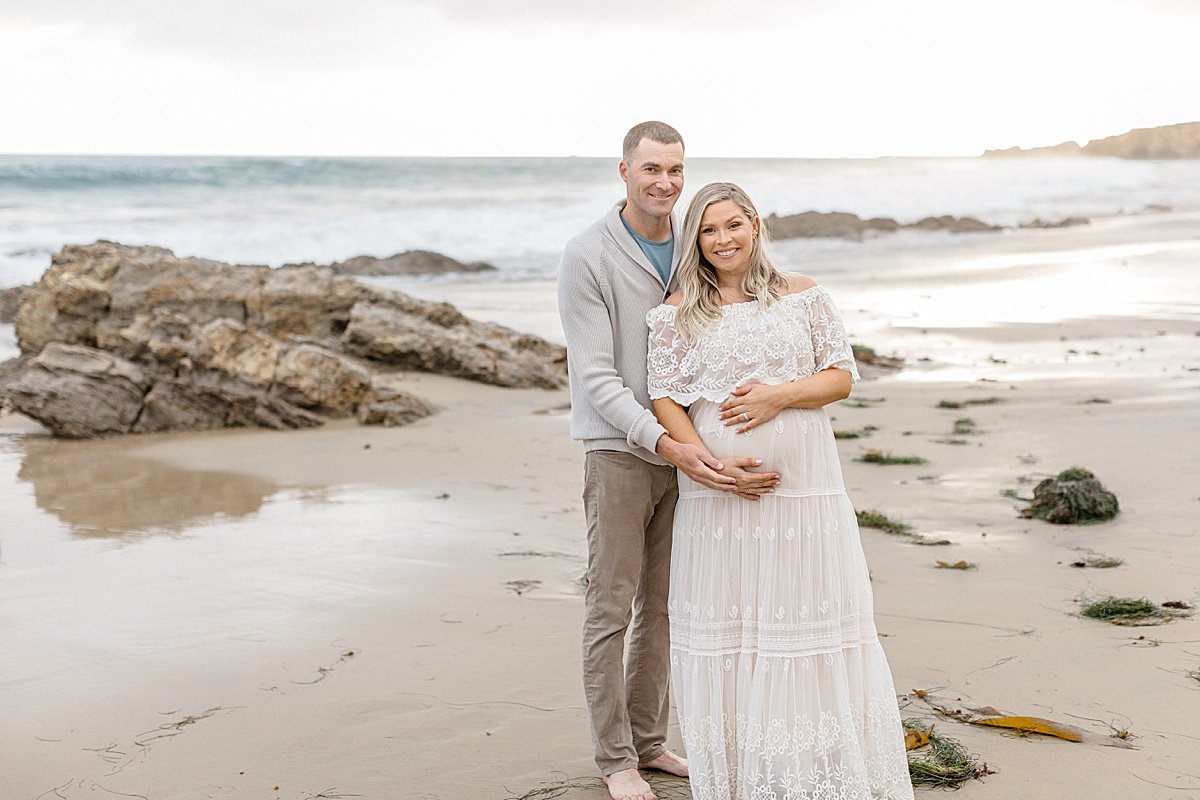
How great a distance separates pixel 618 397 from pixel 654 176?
28.0 inches

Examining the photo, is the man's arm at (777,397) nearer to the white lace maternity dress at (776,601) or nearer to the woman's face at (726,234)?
the white lace maternity dress at (776,601)

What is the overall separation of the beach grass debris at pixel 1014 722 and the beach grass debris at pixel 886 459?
3867 mm

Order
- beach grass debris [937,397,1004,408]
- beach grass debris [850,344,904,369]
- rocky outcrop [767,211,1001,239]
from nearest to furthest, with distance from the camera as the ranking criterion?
beach grass debris [937,397,1004,408], beach grass debris [850,344,904,369], rocky outcrop [767,211,1001,239]

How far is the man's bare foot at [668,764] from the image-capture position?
4.00m

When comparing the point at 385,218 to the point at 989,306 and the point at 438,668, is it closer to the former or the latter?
the point at 989,306

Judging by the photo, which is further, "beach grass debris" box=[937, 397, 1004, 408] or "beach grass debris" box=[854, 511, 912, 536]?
"beach grass debris" box=[937, 397, 1004, 408]

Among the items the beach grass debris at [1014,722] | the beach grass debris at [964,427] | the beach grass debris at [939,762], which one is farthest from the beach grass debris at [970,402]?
the beach grass debris at [939,762]

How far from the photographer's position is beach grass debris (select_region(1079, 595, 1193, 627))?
194 inches

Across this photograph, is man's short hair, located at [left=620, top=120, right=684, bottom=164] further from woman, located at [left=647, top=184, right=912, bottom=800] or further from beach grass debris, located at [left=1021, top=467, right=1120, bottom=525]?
beach grass debris, located at [left=1021, top=467, right=1120, bottom=525]

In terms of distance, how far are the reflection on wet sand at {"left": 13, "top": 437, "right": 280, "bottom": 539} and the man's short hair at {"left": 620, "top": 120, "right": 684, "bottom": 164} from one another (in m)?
4.13

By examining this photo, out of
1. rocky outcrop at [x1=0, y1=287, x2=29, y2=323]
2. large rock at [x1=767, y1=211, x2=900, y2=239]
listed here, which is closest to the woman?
rocky outcrop at [x1=0, y1=287, x2=29, y2=323]

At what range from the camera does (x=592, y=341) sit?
3732mm

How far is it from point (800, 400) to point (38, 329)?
8725 mm

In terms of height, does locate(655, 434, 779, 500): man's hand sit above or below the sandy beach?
above
